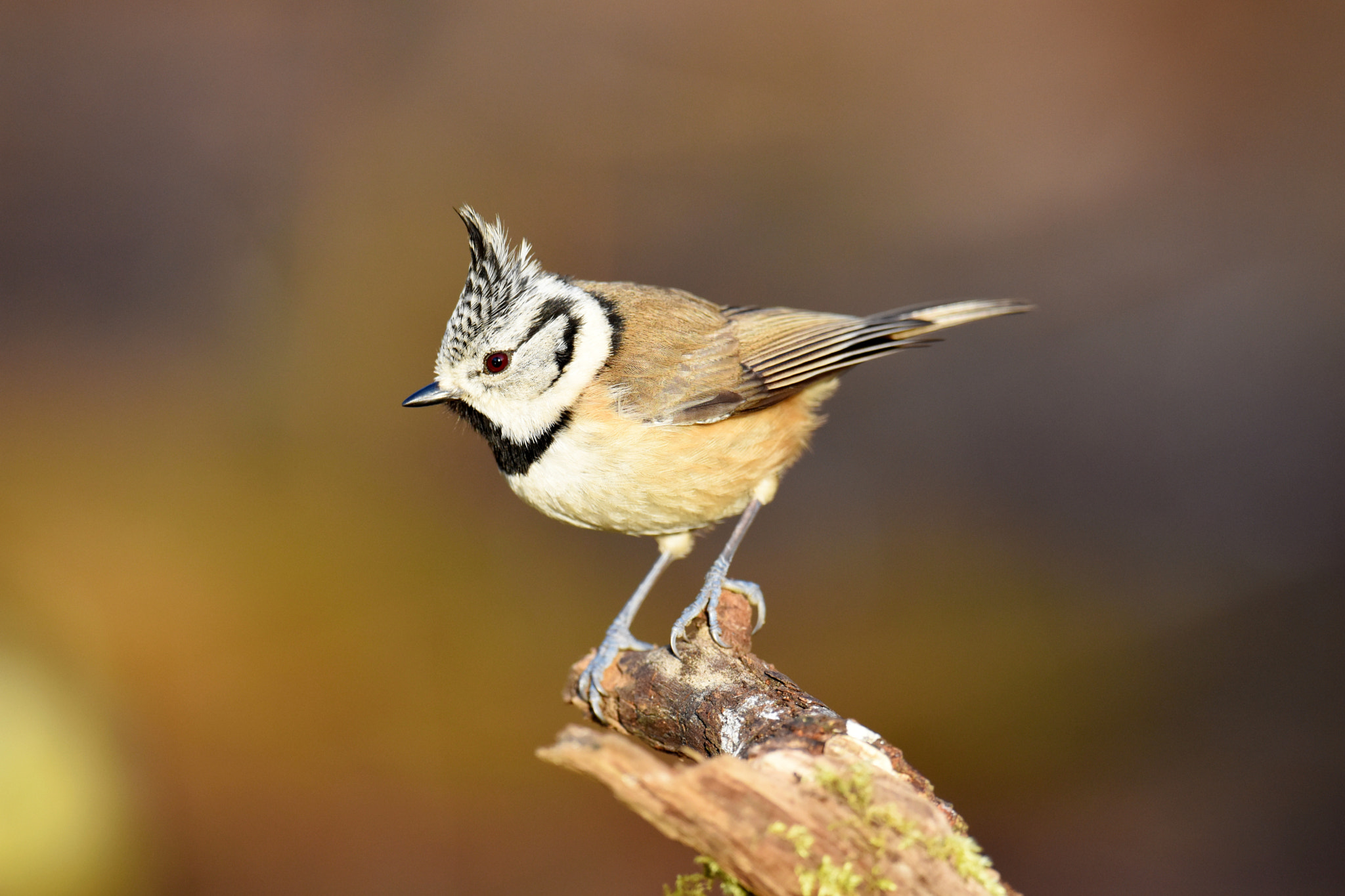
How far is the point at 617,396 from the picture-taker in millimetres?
3125

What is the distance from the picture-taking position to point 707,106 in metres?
6.98

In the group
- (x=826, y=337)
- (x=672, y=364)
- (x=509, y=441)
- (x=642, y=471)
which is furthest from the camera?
(x=826, y=337)

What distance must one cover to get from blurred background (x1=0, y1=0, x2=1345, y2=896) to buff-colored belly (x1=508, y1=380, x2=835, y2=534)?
6.32 feet

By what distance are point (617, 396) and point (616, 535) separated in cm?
343

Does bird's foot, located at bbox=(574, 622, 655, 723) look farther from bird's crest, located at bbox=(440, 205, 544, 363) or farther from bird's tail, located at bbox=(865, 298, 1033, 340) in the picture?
bird's tail, located at bbox=(865, 298, 1033, 340)

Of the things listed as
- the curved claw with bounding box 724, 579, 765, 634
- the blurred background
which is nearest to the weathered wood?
the curved claw with bounding box 724, 579, 765, 634

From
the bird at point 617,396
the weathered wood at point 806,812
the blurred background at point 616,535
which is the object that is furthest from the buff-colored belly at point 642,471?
the blurred background at point 616,535

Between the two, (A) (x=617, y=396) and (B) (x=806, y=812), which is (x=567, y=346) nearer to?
(A) (x=617, y=396)

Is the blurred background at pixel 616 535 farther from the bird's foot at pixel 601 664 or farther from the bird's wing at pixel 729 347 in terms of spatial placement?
the bird's foot at pixel 601 664

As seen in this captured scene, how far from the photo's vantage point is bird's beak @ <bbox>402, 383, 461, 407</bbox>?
122 inches

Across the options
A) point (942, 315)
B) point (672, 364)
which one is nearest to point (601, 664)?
point (672, 364)

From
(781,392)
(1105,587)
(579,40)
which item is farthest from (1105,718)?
(579,40)

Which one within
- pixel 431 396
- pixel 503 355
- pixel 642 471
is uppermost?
pixel 503 355

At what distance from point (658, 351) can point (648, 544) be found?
3373 mm
